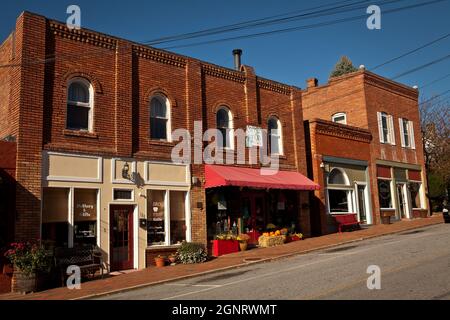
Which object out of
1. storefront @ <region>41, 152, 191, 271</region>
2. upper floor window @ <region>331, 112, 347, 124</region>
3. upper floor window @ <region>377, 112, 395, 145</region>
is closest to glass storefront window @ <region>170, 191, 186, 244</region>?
storefront @ <region>41, 152, 191, 271</region>

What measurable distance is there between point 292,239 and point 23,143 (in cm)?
1226

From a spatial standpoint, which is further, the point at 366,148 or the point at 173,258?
the point at 366,148

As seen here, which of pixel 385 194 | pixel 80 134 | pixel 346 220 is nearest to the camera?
pixel 80 134

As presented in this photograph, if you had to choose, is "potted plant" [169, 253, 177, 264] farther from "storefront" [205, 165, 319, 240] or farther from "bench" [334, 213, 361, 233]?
"bench" [334, 213, 361, 233]

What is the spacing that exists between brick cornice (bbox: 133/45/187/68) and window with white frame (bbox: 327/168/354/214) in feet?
34.2

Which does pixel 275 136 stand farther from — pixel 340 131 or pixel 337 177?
pixel 340 131

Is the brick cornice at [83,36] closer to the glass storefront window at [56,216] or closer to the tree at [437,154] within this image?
the glass storefront window at [56,216]

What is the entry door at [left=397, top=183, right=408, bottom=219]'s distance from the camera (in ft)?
98.5

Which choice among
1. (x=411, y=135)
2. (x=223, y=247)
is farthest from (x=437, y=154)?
(x=223, y=247)

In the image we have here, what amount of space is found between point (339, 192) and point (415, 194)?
30.1 ft

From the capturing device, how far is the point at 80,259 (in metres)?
14.6

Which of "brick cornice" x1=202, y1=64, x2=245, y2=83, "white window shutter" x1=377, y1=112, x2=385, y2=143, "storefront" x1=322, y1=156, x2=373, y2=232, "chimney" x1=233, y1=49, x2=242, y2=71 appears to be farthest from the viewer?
"white window shutter" x1=377, y1=112, x2=385, y2=143
